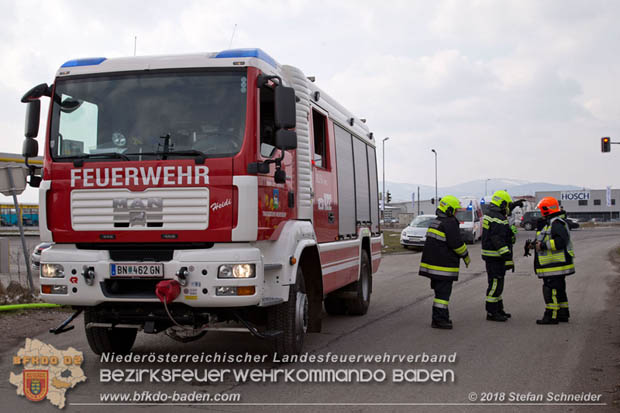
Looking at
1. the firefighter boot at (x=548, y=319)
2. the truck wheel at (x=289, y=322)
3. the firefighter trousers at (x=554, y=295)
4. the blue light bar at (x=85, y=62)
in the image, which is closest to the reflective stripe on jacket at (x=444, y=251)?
the firefighter trousers at (x=554, y=295)

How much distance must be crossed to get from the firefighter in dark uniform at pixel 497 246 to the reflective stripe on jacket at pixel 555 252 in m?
0.46

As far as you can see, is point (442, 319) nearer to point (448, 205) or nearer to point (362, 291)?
point (448, 205)

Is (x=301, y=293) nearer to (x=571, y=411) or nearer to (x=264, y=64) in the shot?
(x=264, y=64)

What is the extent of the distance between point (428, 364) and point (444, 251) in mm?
2596

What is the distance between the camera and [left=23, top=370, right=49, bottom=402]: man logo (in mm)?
5695

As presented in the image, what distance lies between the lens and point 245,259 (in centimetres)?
580

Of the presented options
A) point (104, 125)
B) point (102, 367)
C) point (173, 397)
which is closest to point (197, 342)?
point (102, 367)

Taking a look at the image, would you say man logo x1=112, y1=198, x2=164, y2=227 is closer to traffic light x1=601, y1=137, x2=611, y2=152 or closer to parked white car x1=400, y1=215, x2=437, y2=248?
parked white car x1=400, y1=215, x2=437, y2=248

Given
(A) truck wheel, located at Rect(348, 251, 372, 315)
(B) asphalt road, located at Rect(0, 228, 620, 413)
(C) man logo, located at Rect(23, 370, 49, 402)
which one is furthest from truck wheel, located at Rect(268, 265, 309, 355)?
(A) truck wheel, located at Rect(348, 251, 372, 315)

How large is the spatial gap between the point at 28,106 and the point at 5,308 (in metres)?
4.47

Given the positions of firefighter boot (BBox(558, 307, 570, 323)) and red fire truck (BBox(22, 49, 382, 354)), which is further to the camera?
firefighter boot (BBox(558, 307, 570, 323))

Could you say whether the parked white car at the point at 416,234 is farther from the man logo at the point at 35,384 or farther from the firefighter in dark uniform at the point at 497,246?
the man logo at the point at 35,384

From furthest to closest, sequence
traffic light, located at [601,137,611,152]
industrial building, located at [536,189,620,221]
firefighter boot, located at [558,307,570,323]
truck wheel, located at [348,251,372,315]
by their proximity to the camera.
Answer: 1. industrial building, located at [536,189,620,221]
2. traffic light, located at [601,137,611,152]
3. truck wheel, located at [348,251,372,315]
4. firefighter boot, located at [558,307,570,323]

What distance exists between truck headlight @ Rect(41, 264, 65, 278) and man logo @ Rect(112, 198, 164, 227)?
2.29 feet
